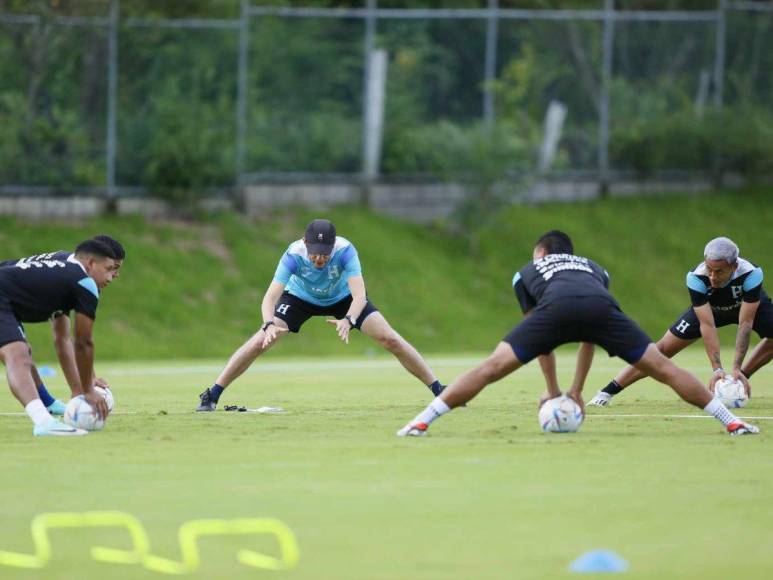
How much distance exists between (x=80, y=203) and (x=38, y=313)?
19.7 m

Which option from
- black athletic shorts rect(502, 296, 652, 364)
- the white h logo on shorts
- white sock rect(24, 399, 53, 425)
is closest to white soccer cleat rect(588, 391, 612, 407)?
the white h logo on shorts

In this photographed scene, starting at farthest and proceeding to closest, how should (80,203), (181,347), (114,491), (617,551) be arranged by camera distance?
(80,203) < (181,347) < (114,491) < (617,551)

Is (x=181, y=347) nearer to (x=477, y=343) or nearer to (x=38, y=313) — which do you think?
(x=477, y=343)

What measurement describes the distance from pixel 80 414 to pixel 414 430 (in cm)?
297

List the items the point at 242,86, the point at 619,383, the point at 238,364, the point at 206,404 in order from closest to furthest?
the point at 238,364 < the point at 206,404 < the point at 619,383 < the point at 242,86

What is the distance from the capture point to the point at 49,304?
44.5ft

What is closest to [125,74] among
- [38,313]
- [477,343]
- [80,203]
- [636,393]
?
[80,203]

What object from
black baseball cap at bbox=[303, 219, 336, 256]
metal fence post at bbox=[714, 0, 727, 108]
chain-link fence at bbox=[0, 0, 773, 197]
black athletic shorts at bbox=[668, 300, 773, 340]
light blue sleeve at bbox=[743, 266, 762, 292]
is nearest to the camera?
black baseball cap at bbox=[303, 219, 336, 256]

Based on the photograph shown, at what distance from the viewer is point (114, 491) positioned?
33.9 feet

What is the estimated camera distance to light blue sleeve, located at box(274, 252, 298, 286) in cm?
1623

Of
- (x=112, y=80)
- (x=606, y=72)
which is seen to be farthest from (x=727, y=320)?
(x=606, y=72)

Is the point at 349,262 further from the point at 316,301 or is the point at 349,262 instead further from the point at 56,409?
the point at 56,409

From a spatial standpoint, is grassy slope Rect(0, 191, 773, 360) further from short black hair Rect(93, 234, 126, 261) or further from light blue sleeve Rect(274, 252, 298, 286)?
short black hair Rect(93, 234, 126, 261)

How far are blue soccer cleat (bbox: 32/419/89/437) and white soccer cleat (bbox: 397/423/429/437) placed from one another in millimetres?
2813
